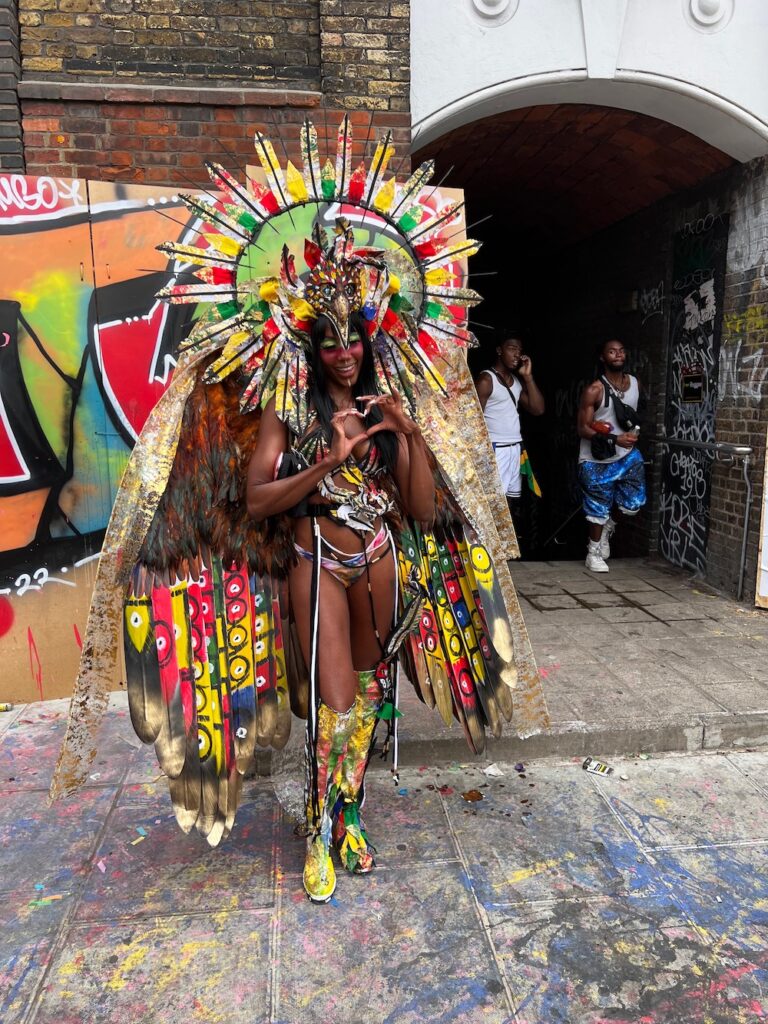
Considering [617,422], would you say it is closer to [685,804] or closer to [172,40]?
[685,804]

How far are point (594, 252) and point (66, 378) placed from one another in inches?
253

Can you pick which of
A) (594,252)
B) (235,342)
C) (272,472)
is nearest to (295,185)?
(235,342)

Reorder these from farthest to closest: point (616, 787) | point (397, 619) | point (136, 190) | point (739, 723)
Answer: point (136, 190), point (739, 723), point (616, 787), point (397, 619)

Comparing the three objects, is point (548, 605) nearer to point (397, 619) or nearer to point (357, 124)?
point (397, 619)

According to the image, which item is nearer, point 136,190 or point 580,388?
point 136,190

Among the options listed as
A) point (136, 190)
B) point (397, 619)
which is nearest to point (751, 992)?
point (397, 619)

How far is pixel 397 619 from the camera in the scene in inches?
105

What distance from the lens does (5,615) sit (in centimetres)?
403

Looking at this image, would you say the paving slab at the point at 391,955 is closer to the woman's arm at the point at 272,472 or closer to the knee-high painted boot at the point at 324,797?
the knee-high painted boot at the point at 324,797

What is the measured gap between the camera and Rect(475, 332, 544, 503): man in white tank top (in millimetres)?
5895

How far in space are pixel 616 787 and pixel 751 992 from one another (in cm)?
112

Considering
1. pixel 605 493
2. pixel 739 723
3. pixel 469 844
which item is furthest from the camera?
pixel 605 493

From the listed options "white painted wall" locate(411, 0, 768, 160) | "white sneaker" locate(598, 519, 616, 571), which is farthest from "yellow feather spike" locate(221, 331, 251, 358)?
"white sneaker" locate(598, 519, 616, 571)

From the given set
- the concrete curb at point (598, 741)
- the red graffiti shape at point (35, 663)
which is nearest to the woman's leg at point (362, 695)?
the concrete curb at point (598, 741)
